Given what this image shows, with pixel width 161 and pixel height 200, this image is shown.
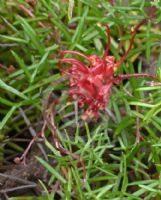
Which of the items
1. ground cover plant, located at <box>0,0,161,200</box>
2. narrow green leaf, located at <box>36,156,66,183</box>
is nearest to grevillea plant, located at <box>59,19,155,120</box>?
ground cover plant, located at <box>0,0,161,200</box>

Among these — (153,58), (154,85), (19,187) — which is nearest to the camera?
(154,85)

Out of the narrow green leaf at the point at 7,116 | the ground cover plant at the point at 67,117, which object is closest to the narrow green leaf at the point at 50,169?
the ground cover plant at the point at 67,117

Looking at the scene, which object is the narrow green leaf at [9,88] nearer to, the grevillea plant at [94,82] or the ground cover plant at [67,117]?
the ground cover plant at [67,117]

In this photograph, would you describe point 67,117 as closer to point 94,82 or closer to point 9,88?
point 9,88

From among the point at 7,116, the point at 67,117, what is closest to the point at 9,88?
the point at 7,116

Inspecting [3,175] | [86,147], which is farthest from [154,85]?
[3,175]

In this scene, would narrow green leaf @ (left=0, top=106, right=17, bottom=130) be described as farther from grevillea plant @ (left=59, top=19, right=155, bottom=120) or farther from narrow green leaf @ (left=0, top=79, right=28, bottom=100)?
grevillea plant @ (left=59, top=19, right=155, bottom=120)

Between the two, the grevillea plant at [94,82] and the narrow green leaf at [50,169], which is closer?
the grevillea plant at [94,82]

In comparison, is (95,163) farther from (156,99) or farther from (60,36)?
(60,36)
